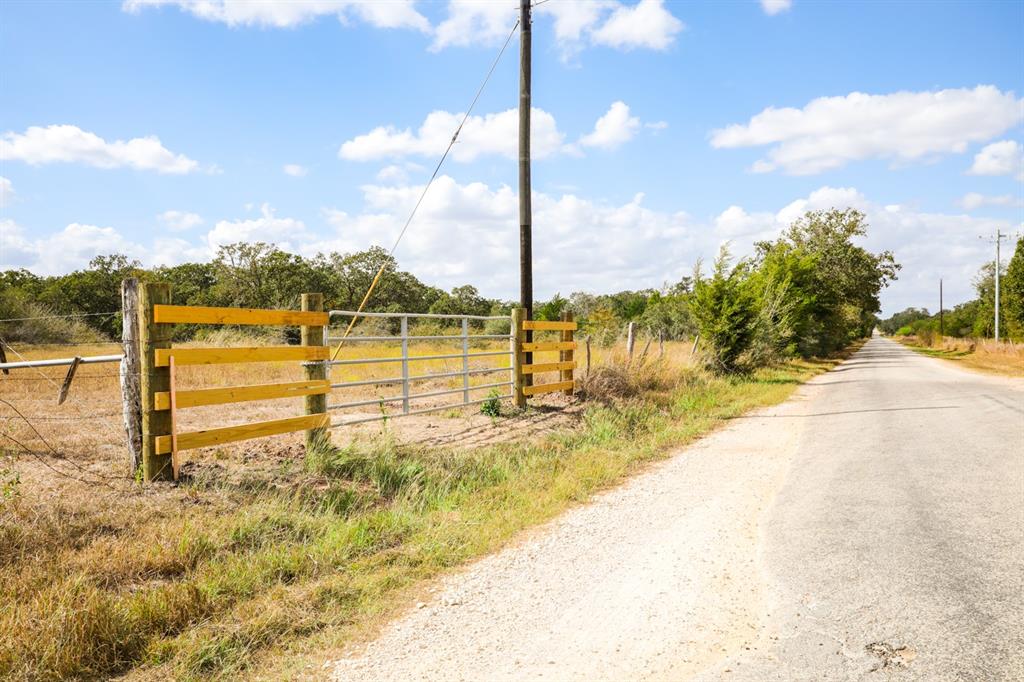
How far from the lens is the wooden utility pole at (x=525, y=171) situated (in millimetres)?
12047

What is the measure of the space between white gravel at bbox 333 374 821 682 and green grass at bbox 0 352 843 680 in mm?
364

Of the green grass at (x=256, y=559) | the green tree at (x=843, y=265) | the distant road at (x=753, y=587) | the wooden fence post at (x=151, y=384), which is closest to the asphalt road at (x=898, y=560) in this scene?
the distant road at (x=753, y=587)

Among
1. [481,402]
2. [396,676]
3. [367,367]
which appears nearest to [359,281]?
[367,367]

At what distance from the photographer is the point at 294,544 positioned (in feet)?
15.1

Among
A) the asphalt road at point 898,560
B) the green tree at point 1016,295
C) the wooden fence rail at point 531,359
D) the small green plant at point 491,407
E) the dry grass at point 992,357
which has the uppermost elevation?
the green tree at point 1016,295

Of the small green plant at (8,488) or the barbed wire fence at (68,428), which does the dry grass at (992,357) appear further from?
the small green plant at (8,488)

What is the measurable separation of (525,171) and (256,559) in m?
9.41

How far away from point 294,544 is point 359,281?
53614mm

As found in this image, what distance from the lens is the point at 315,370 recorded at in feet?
23.7

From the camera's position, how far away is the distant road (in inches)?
117

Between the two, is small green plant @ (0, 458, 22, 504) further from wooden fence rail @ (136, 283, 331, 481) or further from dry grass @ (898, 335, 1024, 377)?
dry grass @ (898, 335, 1024, 377)

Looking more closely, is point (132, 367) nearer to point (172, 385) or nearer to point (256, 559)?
point (172, 385)

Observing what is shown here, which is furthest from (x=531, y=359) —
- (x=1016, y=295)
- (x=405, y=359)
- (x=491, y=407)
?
(x=1016, y=295)

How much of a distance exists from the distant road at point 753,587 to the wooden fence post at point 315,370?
3.09 m
